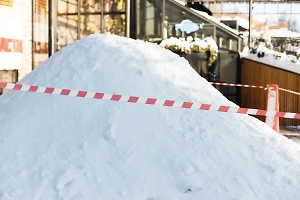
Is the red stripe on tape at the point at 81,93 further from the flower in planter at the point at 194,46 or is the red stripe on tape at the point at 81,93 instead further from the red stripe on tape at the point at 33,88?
the flower in planter at the point at 194,46

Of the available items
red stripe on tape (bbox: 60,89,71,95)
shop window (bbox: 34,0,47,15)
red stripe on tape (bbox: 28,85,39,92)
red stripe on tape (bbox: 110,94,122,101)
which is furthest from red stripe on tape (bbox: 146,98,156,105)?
shop window (bbox: 34,0,47,15)

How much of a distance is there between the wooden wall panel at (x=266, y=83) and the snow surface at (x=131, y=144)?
218 inches

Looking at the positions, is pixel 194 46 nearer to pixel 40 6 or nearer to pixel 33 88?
pixel 40 6

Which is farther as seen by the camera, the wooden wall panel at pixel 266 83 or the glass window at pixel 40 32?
the glass window at pixel 40 32

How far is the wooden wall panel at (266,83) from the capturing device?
427 inches

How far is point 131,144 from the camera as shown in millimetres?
4457

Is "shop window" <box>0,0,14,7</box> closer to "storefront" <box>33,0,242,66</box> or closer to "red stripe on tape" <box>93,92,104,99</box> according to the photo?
"storefront" <box>33,0,242,66</box>

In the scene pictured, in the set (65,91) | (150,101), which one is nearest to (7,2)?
(65,91)

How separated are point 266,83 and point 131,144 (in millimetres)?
8964

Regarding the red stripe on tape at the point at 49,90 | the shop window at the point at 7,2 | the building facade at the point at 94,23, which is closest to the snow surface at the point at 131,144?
the red stripe on tape at the point at 49,90

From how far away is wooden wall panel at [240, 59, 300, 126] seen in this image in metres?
10.8

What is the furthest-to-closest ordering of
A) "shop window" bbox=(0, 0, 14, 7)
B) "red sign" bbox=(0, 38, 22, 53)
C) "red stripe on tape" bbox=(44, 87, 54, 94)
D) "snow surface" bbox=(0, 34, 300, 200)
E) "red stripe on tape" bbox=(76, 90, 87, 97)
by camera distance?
"shop window" bbox=(0, 0, 14, 7)
"red sign" bbox=(0, 38, 22, 53)
"red stripe on tape" bbox=(44, 87, 54, 94)
"red stripe on tape" bbox=(76, 90, 87, 97)
"snow surface" bbox=(0, 34, 300, 200)

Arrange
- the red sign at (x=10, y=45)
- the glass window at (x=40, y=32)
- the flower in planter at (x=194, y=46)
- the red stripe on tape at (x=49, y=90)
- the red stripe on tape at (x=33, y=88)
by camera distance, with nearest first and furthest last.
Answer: the red stripe on tape at (x=49, y=90), the red stripe on tape at (x=33, y=88), the red sign at (x=10, y=45), the glass window at (x=40, y=32), the flower in planter at (x=194, y=46)

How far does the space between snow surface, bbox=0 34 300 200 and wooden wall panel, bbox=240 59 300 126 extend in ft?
18.1
